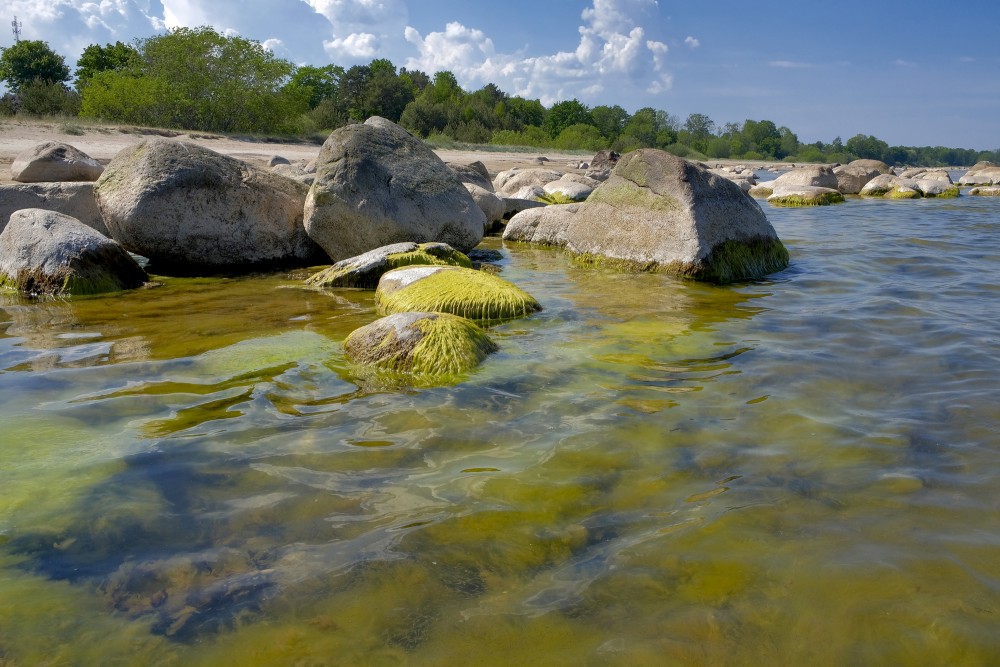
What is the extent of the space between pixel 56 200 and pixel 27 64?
43622 millimetres

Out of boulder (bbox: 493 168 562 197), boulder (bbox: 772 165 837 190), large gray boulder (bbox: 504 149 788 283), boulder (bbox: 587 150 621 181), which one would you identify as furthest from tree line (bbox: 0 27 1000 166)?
large gray boulder (bbox: 504 149 788 283)

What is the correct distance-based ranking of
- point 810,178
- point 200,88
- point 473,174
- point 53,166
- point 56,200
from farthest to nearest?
point 200,88
point 810,178
point 473,174
point 53,166
point 56,200

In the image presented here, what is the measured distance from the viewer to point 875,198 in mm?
23438

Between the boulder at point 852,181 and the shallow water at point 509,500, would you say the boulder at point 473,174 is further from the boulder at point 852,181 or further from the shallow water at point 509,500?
the boulder at point 852,181

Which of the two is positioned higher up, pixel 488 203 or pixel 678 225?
pixel 488 203

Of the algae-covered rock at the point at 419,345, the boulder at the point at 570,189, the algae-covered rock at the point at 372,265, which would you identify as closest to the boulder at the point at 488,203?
the boulder at the point at 570,189

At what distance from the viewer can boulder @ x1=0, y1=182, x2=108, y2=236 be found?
828cm

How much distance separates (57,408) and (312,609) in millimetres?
2501

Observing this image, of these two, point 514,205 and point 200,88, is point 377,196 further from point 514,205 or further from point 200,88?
point 200,88

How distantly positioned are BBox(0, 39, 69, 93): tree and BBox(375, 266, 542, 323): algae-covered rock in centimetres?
4556

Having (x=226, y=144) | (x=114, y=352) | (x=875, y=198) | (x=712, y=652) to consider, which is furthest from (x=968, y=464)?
(x=226, y=144)

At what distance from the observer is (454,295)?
6.15 metres

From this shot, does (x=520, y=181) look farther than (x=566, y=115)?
No

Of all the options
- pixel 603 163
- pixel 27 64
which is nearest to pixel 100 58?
pixel 27 64
